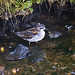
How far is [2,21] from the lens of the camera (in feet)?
22.3

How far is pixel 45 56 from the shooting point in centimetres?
561

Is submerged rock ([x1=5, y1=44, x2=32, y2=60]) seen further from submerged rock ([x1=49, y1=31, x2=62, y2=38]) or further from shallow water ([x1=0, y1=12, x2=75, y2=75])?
submerged rock ([x1=49, y1=31, x2=62, y2=38])

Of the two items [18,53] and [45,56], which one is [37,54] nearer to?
[45,56]

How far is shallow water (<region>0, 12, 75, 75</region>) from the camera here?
486cm

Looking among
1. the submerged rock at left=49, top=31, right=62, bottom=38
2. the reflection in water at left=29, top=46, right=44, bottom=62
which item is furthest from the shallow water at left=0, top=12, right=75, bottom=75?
the submerged rock at left=49, top=31, right=62, bottom=38

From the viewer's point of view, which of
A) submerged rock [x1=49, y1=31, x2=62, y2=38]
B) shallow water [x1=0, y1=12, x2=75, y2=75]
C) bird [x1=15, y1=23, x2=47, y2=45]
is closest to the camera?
shallow water [x1=0, y1=12, x2=75, y2=75]

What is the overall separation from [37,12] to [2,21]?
65.9 inches

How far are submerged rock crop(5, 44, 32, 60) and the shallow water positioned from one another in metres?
0.15

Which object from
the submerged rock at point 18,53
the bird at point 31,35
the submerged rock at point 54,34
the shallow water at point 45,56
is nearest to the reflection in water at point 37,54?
the shallow water at point 45,56

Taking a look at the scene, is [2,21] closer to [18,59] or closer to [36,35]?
[36,35]

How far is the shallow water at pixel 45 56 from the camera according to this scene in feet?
16.0

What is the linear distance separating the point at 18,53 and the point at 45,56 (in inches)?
37.5

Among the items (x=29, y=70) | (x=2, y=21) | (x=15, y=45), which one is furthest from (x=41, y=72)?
(x=2, y=21)

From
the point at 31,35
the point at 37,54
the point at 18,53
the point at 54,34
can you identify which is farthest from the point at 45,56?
the point at 54,34
